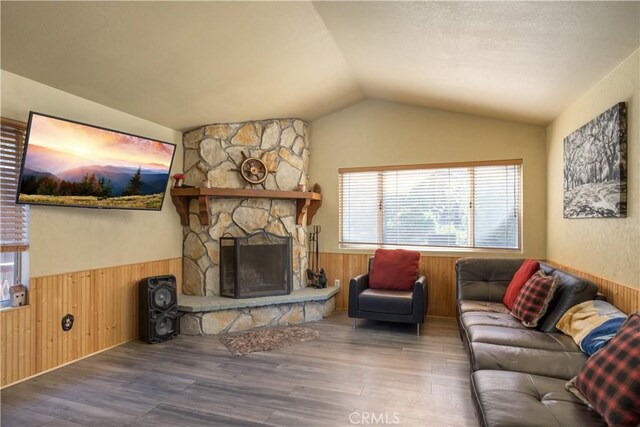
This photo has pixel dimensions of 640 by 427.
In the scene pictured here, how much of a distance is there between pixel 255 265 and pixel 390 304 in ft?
5.80

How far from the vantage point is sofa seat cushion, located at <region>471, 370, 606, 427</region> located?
4.78ft

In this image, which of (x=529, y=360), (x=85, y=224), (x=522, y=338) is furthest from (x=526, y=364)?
(x=85, y=224)

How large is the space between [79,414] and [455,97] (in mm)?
4487

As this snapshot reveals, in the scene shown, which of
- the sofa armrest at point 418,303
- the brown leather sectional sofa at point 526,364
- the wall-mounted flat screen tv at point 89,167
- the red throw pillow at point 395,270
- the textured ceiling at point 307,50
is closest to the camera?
the brown leather sectional sofa at point 526,364

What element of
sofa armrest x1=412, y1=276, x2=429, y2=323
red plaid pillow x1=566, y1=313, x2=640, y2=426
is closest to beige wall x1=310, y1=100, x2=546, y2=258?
sofa armrest x1=412, y1=276, x2=429, y2=323

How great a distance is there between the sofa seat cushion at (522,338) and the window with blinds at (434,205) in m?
2.05

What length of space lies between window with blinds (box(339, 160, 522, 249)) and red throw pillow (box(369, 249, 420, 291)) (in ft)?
1.46

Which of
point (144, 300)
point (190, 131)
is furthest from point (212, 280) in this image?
point (190, 131)

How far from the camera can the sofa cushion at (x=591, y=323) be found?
6.62 ft

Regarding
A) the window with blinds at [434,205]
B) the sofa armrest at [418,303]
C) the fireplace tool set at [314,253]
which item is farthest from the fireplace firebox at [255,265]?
the sofa armrest at [418,303]

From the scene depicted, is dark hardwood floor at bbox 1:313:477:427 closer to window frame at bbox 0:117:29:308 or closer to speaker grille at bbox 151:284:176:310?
speaker grille at bbox 151:284:176:310

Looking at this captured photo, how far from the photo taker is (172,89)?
338 cm

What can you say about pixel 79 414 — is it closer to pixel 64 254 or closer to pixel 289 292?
pixel 64 254

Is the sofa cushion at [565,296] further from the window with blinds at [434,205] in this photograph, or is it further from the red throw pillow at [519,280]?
the window with blinds at [434,205]
